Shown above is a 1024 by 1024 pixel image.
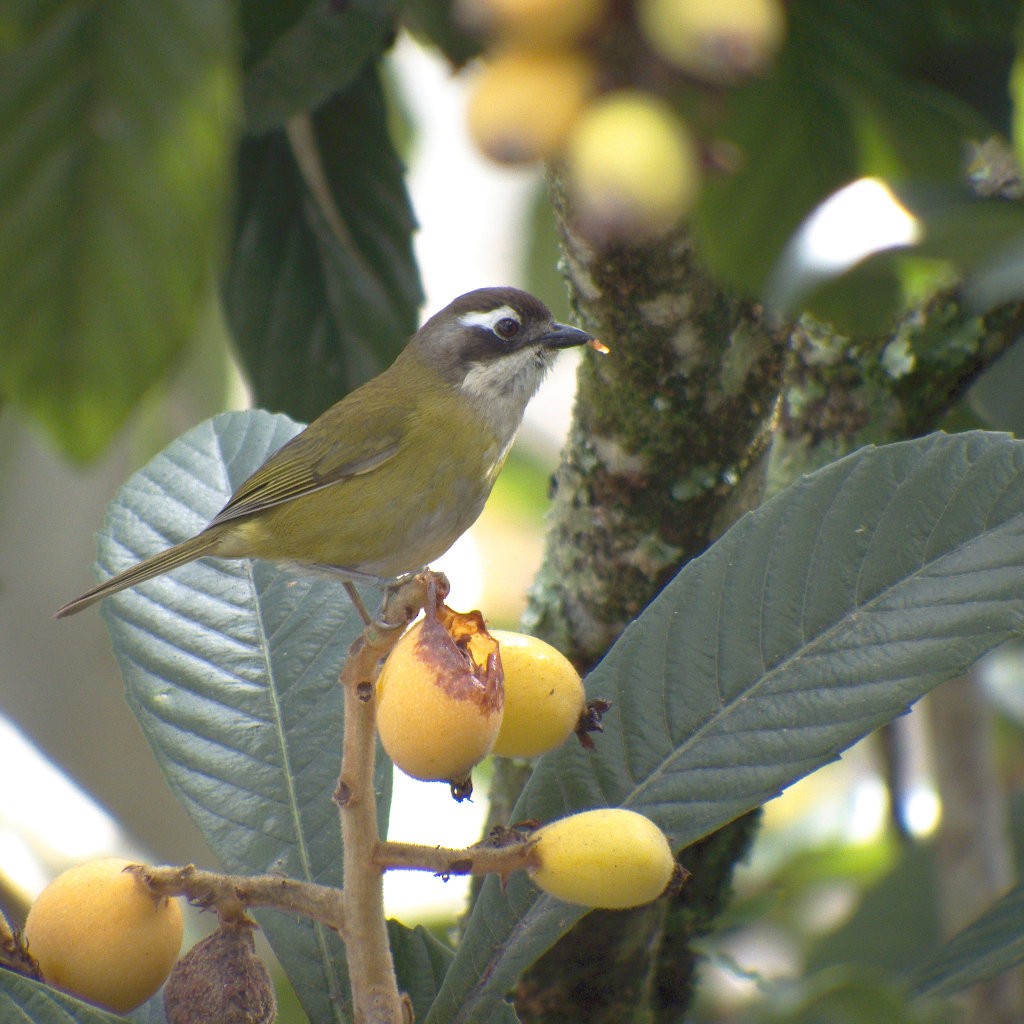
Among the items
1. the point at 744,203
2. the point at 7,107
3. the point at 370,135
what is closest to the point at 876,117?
the point at 744,203

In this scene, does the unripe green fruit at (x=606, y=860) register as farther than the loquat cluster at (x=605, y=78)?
Yes

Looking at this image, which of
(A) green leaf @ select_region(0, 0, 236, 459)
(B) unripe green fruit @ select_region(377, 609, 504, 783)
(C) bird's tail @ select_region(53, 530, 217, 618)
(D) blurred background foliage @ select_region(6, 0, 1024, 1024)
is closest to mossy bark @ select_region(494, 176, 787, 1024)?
(D) blurred background foliage @ select_region(6, 0, 1024, 1024)

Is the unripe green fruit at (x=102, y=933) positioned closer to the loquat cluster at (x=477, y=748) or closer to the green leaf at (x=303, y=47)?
the loquat cluster at (x=477, y=748)

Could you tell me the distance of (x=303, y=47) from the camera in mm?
1954

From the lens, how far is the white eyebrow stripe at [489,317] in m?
2.80

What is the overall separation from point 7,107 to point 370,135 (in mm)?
2047

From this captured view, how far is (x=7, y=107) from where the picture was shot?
1.60 feet

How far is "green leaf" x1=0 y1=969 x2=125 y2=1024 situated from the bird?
3.98 ft

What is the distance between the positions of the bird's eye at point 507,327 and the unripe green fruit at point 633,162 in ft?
6.77

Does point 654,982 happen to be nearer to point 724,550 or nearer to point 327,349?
point 724,550

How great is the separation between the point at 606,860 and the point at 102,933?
511 mm

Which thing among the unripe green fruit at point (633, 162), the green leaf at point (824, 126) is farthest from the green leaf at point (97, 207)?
the green leaf at point (824, 126)

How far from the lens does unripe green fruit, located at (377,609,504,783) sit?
106cm

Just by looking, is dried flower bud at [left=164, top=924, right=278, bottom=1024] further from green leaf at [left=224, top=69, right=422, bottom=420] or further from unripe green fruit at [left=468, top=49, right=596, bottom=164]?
green leaf at [left=224, top=69, right=422, bottom=420]
